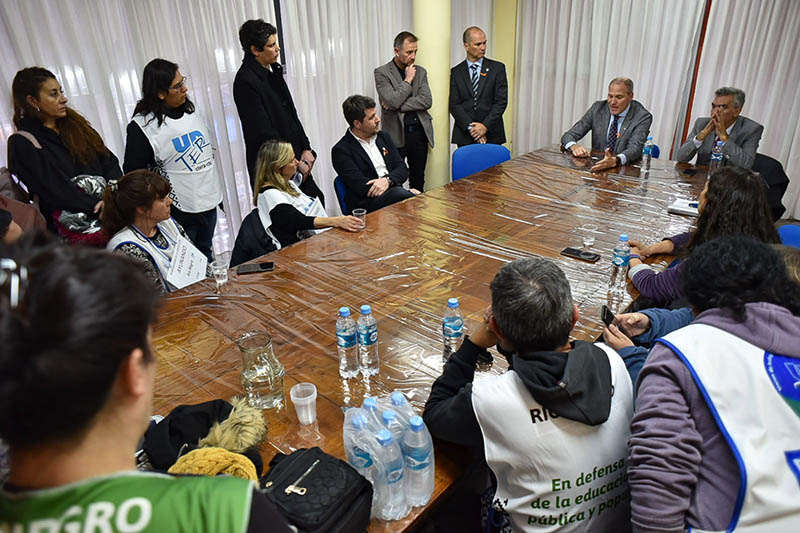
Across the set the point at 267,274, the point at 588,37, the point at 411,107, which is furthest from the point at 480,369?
the point at 588,37

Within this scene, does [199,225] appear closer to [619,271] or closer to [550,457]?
[619,271]

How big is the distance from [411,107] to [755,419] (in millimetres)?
4010

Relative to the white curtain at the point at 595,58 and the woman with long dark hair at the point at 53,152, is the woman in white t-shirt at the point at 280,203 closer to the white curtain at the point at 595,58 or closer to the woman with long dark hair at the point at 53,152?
the woman with long dark hair at the point at 53,152

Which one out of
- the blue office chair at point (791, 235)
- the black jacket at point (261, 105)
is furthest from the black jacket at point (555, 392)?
the black jacket at point (261, 105)

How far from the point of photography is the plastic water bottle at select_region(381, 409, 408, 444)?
126cm

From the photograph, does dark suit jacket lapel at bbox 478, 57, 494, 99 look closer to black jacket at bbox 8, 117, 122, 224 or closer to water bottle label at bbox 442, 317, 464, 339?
black jacket at bbox 8, 117, 122, 224

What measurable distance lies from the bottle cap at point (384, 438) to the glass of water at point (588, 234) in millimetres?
1711

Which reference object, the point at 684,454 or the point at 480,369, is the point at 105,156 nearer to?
the point at 480,369

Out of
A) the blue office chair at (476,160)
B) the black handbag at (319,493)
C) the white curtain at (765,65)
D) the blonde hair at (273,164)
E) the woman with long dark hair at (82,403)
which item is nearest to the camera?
the woman with long dark hair at (82,403)

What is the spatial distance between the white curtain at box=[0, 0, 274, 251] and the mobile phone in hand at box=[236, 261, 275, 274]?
1.99 m

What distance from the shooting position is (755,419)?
109 cm

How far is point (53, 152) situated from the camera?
275cm

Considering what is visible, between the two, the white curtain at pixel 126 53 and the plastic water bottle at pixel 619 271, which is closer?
the plastic water bottle at pixel 619 271

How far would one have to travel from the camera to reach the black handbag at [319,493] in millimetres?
1052
